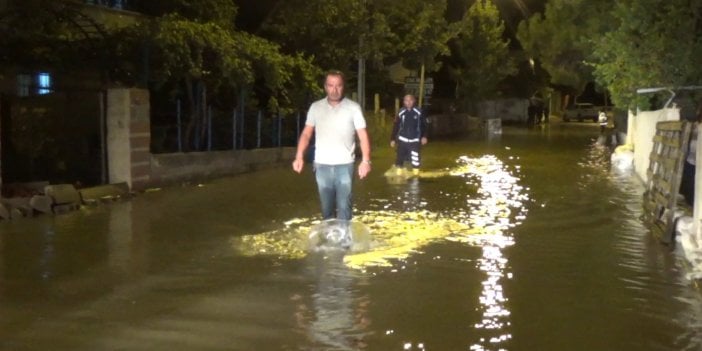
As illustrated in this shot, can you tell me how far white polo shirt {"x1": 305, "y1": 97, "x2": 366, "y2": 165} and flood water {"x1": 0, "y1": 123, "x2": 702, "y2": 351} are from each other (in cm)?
100

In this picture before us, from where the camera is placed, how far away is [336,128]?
902cm

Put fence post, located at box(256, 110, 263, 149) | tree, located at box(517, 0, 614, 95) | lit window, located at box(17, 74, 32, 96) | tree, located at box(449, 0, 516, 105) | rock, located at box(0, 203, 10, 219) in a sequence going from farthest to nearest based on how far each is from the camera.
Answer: tree, located at box(449, 0, 516, 105) < tree, located at box(517, 0, 614, 95) < fence post, located at box(256, 110, 263, 149) < lit window, located at box(17, 74, 32, 96) < rock, located at box(0, 203, 10, 219)

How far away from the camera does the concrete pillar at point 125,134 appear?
1372cm

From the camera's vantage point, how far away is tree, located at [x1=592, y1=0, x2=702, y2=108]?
1338cm

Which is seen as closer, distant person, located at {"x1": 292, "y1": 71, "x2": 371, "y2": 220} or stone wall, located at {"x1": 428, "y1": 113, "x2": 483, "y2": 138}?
Answer: distant person, located at {"x1": 292, "y1": 71, "x2": 371, "y2": 220}

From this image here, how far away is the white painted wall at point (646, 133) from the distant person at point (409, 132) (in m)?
3.95

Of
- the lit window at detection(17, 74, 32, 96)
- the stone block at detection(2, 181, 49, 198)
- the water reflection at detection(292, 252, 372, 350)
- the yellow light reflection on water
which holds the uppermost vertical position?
the lit window at detection(17, 74, 32, 96)

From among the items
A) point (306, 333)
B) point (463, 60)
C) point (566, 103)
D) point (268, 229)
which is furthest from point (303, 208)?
point (566, 103)

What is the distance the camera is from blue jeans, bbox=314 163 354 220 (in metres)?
9.10

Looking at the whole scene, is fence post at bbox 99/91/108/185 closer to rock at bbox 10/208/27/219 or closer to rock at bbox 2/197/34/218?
rock at bbox 2/197/34/218

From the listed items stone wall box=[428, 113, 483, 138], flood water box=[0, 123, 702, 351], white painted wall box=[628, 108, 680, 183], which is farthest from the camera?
stone wall box=[428, 113, 483, 138]

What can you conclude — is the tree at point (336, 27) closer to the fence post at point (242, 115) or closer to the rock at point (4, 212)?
the fence post at point (242, 115)

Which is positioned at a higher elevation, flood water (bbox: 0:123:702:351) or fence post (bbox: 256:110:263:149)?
fence post (bbox: 256:110:263:149)

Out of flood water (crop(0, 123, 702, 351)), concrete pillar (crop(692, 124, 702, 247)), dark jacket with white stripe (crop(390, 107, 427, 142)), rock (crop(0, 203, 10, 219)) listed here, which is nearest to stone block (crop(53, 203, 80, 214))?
flood water (crop(0, 123, 702, 351))
